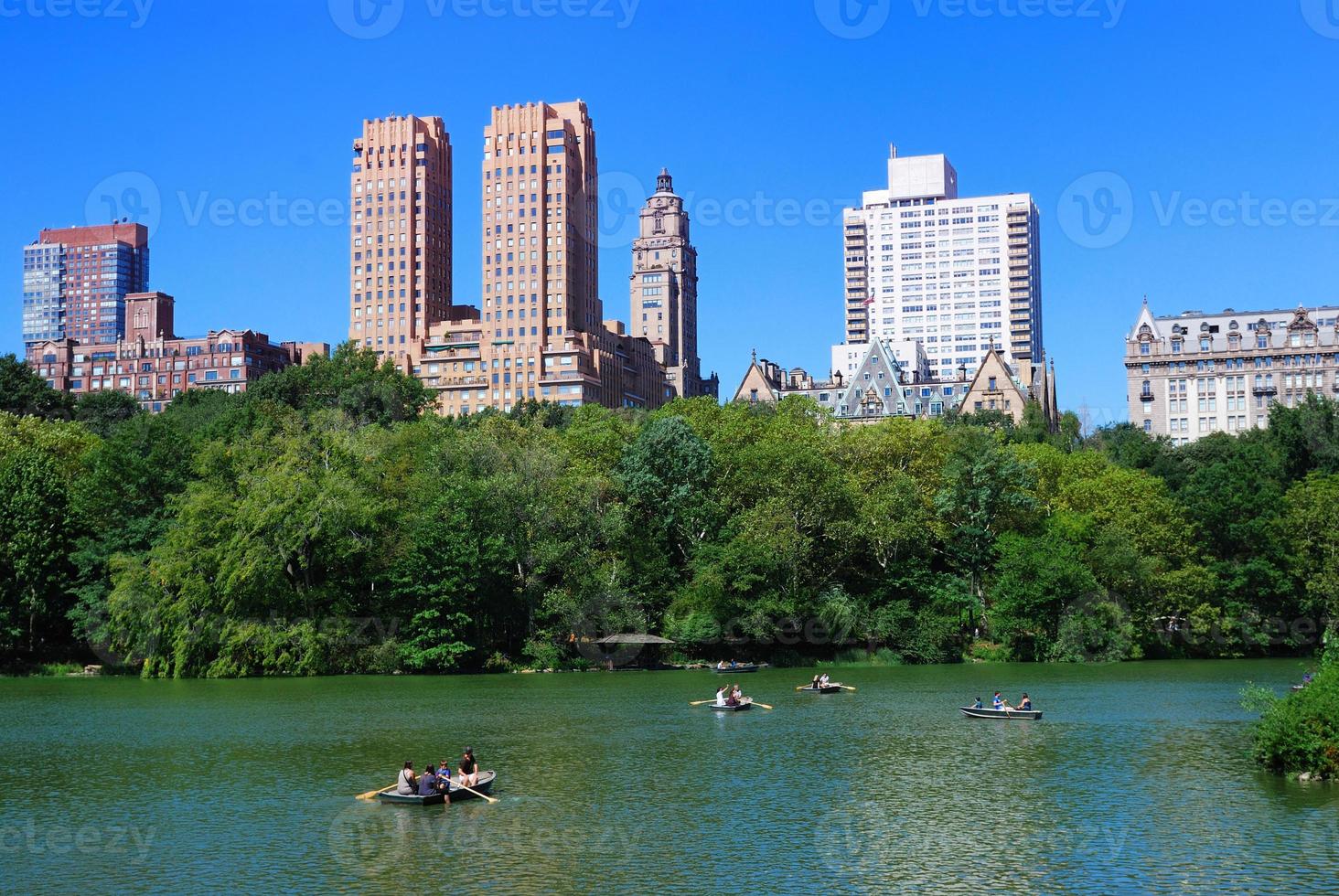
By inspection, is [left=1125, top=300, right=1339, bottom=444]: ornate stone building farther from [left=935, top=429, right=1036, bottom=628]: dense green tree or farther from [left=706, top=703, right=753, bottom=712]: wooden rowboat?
[left=706, top=703, right=753, bottom=712]: wooden rowboat

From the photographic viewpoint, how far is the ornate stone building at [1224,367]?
17988 centimetres

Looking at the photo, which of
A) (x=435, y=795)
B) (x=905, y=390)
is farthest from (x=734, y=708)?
(x=905, y=390)

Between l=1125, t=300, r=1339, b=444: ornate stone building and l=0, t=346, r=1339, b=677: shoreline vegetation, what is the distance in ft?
298

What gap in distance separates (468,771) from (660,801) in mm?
5499

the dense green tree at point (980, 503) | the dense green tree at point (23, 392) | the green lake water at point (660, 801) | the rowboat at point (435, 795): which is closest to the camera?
the green lake water at point (660, 801)

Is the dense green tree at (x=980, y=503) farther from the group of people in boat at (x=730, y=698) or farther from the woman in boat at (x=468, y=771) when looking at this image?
the woman in boat at (x=468, y=771)

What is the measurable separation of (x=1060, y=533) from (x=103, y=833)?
68.2m

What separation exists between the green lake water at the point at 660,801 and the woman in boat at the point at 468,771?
3.31 feet

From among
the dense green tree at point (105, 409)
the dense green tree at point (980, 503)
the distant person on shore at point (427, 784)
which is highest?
the dense green tree at point (105, 409)

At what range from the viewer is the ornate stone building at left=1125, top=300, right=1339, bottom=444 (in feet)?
590

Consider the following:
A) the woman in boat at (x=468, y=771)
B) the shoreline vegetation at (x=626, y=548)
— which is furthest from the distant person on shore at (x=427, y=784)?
the shoreline vegetation at (x=626, y=548)

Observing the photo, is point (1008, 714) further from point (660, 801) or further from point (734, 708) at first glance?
point (660, 801)

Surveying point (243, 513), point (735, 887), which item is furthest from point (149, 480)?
point (735, 887)

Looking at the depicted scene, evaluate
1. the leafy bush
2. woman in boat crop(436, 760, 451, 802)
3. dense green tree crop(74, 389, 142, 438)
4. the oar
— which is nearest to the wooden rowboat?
the oar
